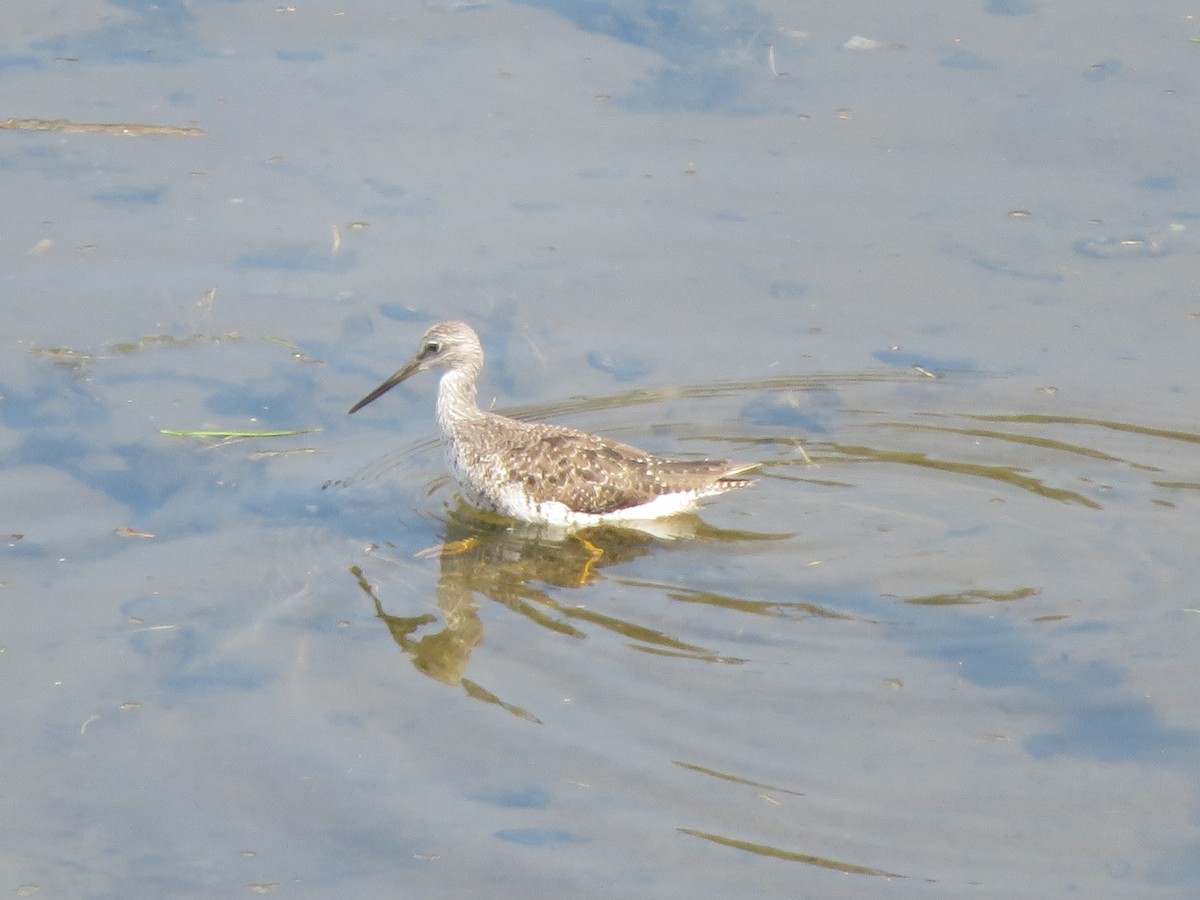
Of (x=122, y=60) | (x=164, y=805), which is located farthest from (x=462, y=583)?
(x=122, y=60)

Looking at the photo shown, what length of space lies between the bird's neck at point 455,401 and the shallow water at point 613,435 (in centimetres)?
40

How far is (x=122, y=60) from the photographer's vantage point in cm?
1250

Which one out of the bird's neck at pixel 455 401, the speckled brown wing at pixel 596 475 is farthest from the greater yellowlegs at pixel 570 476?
the bird's neck at pixel 455 401

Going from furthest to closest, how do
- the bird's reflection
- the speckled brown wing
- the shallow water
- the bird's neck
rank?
the bird's neck < the speckled brown wing < the bird's reflection < the shallow water

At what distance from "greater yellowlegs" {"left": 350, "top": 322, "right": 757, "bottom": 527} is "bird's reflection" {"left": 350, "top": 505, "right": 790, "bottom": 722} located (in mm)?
117

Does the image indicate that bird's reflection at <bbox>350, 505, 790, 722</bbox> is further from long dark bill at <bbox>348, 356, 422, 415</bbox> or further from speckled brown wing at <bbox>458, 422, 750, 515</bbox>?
long dark bill at <bbox>348, 356, 422, 415</bbox>

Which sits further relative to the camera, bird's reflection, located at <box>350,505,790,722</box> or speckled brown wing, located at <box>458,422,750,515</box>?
speckled brown wing, located at <box>458,422,750,515</box>

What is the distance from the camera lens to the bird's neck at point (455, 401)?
927cm

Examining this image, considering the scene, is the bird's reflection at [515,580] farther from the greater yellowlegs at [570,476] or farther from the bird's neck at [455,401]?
the bird's neck at [455,401]

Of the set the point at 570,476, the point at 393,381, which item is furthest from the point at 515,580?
the point at 393,381

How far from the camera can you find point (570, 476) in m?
8.90

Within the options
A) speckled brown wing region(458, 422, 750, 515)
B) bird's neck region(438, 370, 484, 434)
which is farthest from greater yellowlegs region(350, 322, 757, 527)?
bird's neck region(438, 370, 484, 434)

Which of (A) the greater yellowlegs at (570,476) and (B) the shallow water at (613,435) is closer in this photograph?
(B) the shallow water at (613,435)

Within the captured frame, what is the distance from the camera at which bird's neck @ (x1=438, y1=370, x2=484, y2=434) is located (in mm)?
9266
